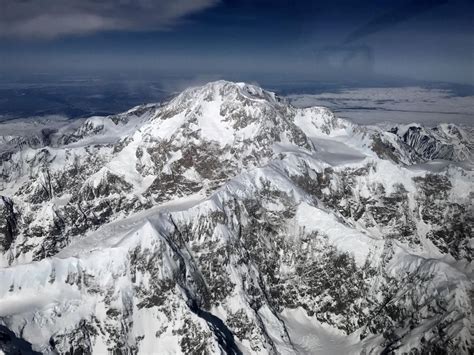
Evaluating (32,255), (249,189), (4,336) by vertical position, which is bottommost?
(32,255)

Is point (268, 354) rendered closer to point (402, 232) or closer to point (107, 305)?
point (107, 305)

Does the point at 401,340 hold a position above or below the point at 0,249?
above

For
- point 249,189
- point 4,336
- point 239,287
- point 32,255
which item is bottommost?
point 32,255

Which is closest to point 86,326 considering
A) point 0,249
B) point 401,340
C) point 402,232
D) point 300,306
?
point 300,306

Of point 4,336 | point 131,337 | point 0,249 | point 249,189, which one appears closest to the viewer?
point 4,336

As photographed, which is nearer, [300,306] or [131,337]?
[131,337]

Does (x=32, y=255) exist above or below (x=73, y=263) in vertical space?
below

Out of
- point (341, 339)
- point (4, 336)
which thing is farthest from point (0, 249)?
point (341, 339)

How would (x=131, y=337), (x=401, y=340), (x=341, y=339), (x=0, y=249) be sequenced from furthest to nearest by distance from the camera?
(x=0, y=249)
(x=341, y=339)
(x=131, y=337)
(x=401, y=340)

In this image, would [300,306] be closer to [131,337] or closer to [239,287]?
[239,287]
